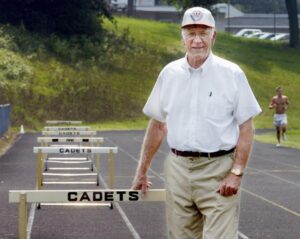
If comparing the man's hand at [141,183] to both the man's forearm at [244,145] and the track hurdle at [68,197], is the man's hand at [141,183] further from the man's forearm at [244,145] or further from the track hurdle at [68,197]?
the man's forearm at [244,145]

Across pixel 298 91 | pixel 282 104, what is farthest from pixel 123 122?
pixel 282 104

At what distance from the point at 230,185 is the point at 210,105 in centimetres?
56

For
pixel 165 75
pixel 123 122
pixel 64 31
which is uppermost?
pixel 165 75

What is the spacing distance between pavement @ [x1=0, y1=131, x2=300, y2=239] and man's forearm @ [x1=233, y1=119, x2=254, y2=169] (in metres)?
5.25

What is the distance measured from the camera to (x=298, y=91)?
6000cm

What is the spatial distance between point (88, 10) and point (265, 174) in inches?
1569

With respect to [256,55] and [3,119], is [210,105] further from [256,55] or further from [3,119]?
[256,55]

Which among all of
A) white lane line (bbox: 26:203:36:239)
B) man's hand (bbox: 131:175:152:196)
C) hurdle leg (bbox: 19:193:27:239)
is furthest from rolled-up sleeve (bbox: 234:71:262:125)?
white lane line (bbox: 26:203:36:239)

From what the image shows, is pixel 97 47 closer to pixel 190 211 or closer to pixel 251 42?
pixel 251 42

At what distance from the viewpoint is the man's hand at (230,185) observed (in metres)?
6.71

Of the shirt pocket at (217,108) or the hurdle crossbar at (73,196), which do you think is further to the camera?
the hurdle crossbar at (73,196)

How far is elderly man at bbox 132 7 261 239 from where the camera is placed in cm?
680

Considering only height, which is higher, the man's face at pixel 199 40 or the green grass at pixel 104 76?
the man's face at pixel 199 40

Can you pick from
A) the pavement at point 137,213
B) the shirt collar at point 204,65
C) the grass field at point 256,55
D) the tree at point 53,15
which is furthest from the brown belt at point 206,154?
the tree at point 53,15
